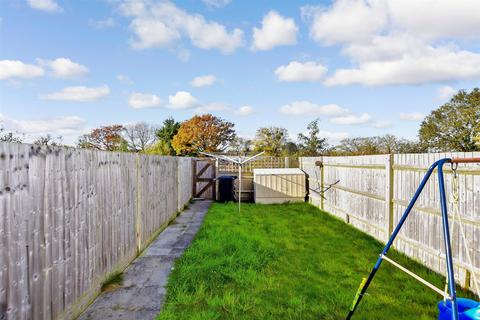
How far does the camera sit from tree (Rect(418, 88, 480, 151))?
72.1 feet

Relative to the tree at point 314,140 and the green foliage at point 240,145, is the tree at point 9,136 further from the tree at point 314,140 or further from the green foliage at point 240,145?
the green foliage at point 240,145

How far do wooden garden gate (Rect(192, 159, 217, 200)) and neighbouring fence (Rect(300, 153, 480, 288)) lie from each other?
617 cm

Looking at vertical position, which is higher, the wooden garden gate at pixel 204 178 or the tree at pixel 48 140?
the tree at pixel 48 140

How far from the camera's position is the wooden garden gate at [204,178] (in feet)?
47.4

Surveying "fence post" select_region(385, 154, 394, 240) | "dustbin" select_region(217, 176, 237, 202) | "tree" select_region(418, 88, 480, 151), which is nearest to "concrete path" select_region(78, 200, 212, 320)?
"fence post" select_region(385, 154, 394, 240)

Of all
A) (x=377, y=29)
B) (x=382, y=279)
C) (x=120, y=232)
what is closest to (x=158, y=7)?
(x=377, y=29)

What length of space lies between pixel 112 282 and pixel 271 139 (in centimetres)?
2461

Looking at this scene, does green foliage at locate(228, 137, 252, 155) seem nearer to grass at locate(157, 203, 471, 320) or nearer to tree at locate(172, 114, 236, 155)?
tree at locate(172, 114, 236, 155)

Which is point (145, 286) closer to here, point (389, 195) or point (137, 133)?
point (389, 195)

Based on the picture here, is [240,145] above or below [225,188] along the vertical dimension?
above

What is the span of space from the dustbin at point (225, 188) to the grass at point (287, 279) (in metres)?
5.94

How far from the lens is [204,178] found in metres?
14.5

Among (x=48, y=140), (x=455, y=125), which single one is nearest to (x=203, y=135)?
(x=455, y=125)

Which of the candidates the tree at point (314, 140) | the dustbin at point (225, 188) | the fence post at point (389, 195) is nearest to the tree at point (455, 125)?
the tree at point (314, 140)
